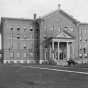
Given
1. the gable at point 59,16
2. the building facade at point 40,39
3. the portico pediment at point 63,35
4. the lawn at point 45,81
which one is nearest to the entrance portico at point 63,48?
the building facade at point 40,39

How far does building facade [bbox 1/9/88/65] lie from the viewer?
188 ft

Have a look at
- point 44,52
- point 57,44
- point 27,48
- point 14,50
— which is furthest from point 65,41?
point 14,50

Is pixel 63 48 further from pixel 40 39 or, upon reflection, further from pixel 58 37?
pixel 40 39

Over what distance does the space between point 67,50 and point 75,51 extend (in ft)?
13.1

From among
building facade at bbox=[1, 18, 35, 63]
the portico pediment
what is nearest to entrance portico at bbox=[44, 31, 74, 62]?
the portico pediment

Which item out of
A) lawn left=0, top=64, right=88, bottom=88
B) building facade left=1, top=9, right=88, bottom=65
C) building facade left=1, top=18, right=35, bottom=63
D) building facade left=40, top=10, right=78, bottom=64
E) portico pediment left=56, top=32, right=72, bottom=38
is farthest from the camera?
building facade left=1, top=18, right=35, bottom=63

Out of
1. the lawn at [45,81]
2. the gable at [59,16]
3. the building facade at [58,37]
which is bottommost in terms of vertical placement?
the lawn at [45,81]

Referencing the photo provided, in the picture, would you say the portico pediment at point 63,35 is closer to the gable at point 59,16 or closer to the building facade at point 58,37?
the building facade at point 58,37

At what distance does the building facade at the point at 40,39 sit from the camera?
57312mm

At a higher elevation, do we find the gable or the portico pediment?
the gable

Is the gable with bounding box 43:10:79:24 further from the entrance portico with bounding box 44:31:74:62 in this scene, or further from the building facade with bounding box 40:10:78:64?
the entrance portico with bounding box 44:31:74:62

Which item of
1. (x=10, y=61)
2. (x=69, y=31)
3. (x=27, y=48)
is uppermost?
(x=69, y=31)

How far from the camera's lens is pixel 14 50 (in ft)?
191

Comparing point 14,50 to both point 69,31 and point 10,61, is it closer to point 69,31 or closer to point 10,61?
point 10,61
